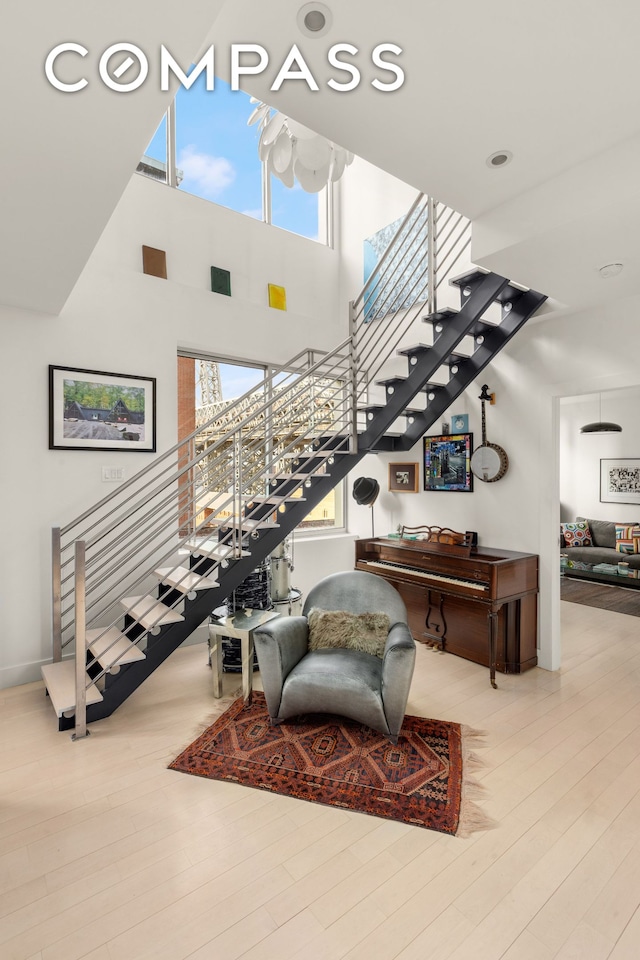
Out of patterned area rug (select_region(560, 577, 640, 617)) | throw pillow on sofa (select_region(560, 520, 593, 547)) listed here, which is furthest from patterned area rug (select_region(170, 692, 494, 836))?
throw pillow on sofa (select_region(560, 520, 593, 547))

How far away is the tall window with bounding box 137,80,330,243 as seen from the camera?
442 cm

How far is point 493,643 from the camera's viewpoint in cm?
352

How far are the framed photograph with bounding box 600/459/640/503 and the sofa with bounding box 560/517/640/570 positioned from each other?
1.24ft

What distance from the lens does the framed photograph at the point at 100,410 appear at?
362cm

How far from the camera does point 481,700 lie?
3.25 meters

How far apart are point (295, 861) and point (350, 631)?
138 cm

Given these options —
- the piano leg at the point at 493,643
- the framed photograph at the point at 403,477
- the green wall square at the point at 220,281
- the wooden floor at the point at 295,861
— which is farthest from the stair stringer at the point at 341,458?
the green wall square at the point at 220,281

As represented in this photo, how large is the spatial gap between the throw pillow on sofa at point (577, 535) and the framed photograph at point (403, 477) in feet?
12.7

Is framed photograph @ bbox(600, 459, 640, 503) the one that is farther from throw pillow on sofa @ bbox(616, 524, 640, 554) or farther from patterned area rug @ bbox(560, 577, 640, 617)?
patterned area rug @ bbox(560, 577, 640, 617)

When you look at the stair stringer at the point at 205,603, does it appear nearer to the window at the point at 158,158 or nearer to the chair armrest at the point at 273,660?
the chair armrest at the point at 273,660

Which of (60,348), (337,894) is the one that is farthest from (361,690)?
(60,348)

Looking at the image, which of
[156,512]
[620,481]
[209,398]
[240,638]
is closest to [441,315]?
[209,398]

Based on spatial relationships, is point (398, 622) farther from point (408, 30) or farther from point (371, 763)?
point (408, 30)

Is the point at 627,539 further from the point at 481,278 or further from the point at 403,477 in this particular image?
the point at 481,278
